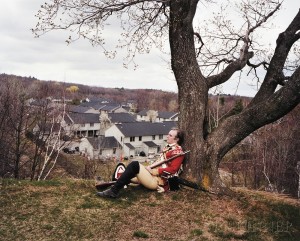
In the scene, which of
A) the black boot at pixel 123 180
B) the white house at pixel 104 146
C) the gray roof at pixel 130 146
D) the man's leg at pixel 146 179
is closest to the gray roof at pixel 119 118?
the gray roof at pixel 130 146

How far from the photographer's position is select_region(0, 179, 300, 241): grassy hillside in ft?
17.1

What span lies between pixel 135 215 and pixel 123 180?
73cm

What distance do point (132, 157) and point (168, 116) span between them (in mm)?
35163

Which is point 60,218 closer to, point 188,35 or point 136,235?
point 136,235

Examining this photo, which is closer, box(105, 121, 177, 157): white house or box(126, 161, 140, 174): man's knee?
box(126, 161, 140, 174): man's knee

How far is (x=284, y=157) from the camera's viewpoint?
73.9 feet

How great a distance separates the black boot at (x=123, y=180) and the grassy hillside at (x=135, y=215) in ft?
0.48

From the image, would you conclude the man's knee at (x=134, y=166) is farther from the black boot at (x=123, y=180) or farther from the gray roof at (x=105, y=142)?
the gray roof at (x=105, y=142)

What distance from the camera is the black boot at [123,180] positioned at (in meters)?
6.36

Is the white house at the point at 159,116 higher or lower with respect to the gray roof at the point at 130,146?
higher

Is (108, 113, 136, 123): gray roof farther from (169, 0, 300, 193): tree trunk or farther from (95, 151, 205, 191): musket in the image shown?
(95, 151, 205, 191): musket

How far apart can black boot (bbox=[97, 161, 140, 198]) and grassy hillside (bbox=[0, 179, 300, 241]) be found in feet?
0.48

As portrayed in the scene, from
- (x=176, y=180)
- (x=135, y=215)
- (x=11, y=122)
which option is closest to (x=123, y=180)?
(x=135, y=215)

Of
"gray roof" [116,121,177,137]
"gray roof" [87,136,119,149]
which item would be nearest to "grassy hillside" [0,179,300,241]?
"gray roof" [87,136,119,149]
